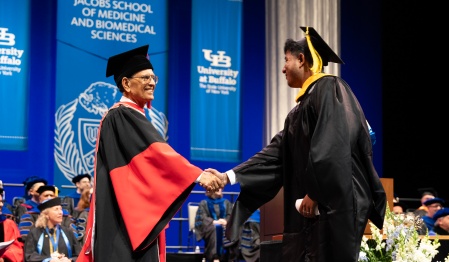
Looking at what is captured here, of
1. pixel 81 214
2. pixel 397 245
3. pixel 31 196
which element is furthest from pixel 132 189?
pixel 31 196

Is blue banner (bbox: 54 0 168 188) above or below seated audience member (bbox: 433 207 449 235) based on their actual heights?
above

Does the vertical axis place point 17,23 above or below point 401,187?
above

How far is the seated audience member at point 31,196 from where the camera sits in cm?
1048

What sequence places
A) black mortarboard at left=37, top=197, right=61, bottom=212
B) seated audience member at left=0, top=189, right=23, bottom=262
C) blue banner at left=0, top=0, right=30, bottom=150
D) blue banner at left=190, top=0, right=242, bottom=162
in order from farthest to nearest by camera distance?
blue banner at left=190, top=0, right=242, bottom=162
blue banner at left=0, top=0, right=30, bottom=150
black mortarboard at left=37, top=197, right=61, bottom=212
seated audience member at left=0, top=189, right=23, bottom=262

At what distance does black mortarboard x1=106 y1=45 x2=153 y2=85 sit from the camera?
17.3ft

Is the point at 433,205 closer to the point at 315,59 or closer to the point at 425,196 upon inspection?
the point at 425,196

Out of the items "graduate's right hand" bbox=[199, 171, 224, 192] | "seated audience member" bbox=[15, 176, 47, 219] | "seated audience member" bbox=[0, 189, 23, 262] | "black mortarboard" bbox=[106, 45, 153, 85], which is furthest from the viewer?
"seated audience member" bbox=[15, 176, 47, 219]

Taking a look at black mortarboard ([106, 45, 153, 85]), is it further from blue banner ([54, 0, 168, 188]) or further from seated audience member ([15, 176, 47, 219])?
blue banner ([54, 0, 168, 188])

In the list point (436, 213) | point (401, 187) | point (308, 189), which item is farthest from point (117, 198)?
point (401, 187)

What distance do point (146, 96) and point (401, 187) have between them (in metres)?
10.5

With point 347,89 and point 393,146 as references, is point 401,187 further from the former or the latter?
point 347,89

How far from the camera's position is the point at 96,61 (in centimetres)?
1305

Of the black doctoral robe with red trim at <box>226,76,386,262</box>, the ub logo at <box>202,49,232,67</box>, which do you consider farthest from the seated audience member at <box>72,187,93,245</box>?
the black doctoral robe with red trim at <box>226,76,386,262</box>

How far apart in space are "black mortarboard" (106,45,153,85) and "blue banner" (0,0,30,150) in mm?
7307
